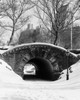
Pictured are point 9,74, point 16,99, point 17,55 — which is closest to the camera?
point 16,99

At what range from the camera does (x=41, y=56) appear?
29016mm

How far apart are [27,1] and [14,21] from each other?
356 centimetres

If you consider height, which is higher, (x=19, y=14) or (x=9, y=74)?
(x=19, y=14)

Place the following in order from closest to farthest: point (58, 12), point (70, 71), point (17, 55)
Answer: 1. point (70, 71)
2. point (17, 55)
3. point (58, 12)

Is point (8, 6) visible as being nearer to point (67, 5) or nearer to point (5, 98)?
point (67, 5)

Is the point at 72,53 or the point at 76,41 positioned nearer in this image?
the point at 72,53

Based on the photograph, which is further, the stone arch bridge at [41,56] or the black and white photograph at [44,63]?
the stone arch bridge at [41,56]

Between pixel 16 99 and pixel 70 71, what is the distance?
1520cm

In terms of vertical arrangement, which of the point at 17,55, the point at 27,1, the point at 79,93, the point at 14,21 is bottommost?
the point at 79,93

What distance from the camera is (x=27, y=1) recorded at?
40.2 meters

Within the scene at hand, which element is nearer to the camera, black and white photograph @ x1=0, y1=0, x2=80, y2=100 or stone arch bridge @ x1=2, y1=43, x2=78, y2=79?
black and white photograph @ x1=0, y1=0, x2=80, y2=100

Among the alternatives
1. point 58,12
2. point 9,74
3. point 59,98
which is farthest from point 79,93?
point 58,12

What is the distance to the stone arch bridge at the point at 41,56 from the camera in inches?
1093

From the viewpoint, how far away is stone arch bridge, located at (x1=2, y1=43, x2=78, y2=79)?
91.0 ft
